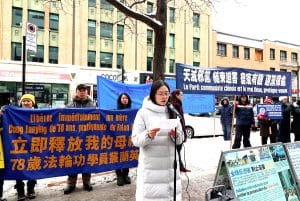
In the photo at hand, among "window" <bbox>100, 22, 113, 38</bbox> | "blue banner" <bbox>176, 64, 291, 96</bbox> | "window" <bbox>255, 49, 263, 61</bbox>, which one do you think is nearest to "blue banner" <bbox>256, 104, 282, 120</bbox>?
"blue banner" <bbox>176, 64, 291, 96</bbox>

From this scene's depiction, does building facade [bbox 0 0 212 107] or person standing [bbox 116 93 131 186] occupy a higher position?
building facade [bbox 0 0 212 107]

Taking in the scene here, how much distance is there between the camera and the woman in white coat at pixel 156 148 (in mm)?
3715

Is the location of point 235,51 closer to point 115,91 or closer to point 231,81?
point 115,91

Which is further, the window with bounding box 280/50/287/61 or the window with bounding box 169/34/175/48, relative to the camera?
the window with bounding box 280/50/287/61

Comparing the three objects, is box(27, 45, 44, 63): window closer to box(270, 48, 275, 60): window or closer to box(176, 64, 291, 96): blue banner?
box(176, 64, 291, 96): blue banner

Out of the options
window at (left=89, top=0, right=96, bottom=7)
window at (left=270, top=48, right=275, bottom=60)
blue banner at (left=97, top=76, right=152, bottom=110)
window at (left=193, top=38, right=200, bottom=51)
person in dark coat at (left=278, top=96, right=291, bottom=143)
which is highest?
window at (left=89, top=0, right=96, bottom=7)

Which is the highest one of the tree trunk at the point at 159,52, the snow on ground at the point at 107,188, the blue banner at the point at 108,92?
the tree trunk at the point at 159,52

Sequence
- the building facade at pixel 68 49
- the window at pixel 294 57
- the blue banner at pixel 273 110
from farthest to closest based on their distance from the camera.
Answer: the window at pixel 294 57, the building facade at pixel 68 49, the blue banner at pixel 273 110

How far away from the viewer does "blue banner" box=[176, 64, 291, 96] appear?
755 cm

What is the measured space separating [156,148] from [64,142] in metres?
2.93

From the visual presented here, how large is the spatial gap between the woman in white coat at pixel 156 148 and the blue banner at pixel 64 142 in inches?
107

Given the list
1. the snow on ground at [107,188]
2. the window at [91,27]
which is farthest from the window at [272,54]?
the snow on ground at [107,188]

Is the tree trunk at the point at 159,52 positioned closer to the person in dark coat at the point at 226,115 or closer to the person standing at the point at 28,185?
the person standing at the point at 28,185

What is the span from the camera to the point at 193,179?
7438 mm
